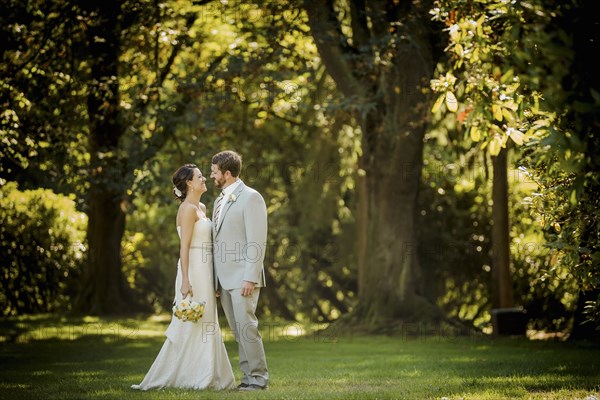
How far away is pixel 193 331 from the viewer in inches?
319

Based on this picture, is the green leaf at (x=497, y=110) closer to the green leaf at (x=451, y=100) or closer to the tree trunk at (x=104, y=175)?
the green leaf at (x=451, y=100)

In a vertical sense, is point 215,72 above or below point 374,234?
above

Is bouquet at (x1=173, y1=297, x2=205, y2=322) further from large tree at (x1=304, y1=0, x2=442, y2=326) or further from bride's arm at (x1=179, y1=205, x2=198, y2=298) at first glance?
large tree at (x1=304, y1=0, x2=442, y2=326)

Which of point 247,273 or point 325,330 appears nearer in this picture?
point 247,273

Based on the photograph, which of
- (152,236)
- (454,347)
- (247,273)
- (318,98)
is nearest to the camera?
(247,273)

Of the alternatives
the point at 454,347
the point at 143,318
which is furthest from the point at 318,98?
the point at 454,347

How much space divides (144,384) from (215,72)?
855 centimetres

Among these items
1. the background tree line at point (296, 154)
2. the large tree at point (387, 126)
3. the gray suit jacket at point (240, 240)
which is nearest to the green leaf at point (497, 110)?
the background tree line at point (296, 154)

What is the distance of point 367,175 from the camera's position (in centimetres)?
1559

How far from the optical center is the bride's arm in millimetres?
8172

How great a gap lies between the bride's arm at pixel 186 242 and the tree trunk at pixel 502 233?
27.6ft

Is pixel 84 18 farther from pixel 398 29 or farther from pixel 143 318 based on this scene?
pixel 143 318

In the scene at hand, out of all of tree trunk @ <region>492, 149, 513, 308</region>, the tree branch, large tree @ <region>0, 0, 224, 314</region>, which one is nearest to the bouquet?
large tree @ <region>0, 0, 224, 314</region>

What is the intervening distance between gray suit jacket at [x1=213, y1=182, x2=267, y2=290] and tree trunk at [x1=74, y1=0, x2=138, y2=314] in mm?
7540
